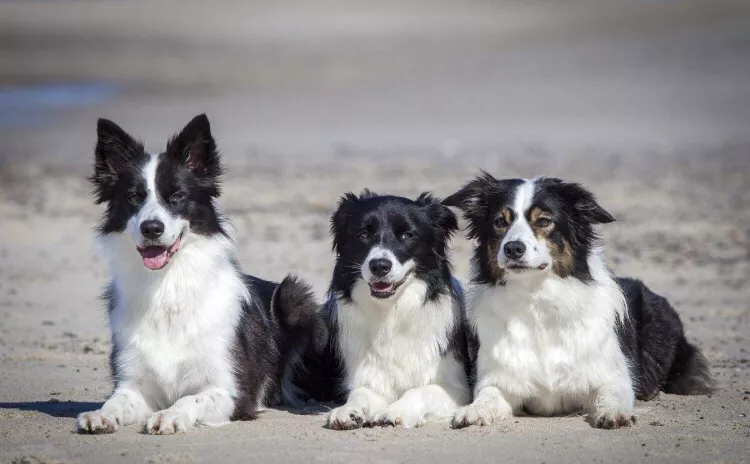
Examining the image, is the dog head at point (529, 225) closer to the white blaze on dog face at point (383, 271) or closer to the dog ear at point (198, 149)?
the white blaze on dog face at point (383, 271)

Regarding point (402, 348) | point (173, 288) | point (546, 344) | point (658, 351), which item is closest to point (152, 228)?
point (173, 288)

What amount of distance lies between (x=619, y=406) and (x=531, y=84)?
87.6 feet

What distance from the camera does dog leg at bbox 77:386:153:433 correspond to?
6.47m

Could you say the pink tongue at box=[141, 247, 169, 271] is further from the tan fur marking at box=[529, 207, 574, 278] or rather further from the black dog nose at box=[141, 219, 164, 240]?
the tan fur marking at box=[529, 207, 574, 278]

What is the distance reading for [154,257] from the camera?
668cm

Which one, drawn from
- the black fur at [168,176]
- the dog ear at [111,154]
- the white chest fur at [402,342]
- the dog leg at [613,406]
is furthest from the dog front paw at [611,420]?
the dog ear at [111,154]

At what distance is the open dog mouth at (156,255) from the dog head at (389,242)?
120 cm

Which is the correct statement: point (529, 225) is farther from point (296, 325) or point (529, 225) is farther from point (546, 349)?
point (296, 325)

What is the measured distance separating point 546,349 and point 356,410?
1.29 m

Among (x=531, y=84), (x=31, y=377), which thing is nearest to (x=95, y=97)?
(x=531, y=84)

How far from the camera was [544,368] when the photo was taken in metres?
7.04

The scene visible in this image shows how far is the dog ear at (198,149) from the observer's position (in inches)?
273

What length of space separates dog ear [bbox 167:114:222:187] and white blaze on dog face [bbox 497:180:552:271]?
6.16ft

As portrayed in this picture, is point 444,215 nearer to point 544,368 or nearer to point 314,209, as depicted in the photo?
point 544,368
